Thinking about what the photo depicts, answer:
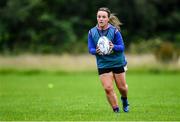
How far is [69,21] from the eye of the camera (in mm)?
53375

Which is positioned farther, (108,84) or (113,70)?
(113,70)

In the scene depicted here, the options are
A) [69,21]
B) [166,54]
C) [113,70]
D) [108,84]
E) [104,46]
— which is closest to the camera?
[104,46]

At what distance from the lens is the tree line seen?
50469 millimetres

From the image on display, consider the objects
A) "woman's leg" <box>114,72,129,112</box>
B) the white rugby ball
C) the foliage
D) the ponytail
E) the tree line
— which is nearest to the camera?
the white rugby ball

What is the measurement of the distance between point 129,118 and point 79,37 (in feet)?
136

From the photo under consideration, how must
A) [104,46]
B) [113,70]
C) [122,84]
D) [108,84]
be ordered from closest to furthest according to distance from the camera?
[104,46] → [108,84] → [113,70] → [122,84]

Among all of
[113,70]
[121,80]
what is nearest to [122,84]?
[121,80]

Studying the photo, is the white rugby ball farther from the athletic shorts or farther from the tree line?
the tree line

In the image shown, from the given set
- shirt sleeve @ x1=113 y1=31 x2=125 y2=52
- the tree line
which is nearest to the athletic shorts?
shirt sleeve @ x1=113 y1=31 x2=125 y2=52

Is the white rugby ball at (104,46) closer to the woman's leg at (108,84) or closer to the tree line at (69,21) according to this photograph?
the woman's leg at (108,84)

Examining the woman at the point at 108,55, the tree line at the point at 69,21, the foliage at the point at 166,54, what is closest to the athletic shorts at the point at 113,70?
the woman at the point at 108,55

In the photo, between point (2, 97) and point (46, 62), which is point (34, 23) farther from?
point (2, 97)

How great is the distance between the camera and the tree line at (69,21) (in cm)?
5047

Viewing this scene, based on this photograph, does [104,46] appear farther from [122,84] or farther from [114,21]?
[122,84]
